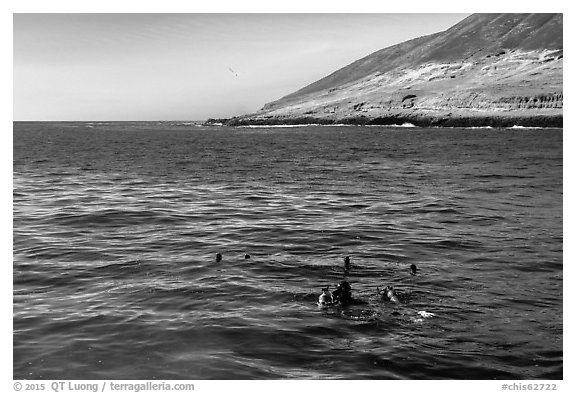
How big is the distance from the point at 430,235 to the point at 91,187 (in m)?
32.5

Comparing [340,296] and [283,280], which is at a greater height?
[340,296]

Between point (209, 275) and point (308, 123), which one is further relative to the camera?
point (308, 123)

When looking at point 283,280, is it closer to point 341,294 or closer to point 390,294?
point 341,294

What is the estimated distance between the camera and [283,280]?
21328mm

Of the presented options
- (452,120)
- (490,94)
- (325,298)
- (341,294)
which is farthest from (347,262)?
(490,94)

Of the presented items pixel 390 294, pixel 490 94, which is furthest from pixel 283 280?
pixel 490 94

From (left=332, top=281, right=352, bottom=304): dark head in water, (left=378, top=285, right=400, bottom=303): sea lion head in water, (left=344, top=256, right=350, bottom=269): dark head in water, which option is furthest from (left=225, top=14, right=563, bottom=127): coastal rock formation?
(left=332, top=281, right=352, bottom=304): dark head in water

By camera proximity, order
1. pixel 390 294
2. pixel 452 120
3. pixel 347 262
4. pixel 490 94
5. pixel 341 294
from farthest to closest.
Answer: pixel 490 94
pixel 452 120
pixel 347 262
pixel 390 294
pixel 341 294

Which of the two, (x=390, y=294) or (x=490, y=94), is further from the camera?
Result: (x=490, y=94)

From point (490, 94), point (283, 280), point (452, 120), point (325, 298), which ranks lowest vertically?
point (283, 280)

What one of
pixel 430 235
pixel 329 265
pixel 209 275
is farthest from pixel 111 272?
pixel 430 235

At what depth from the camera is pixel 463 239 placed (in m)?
28.0

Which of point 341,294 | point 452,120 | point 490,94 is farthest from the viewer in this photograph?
point 490,94
